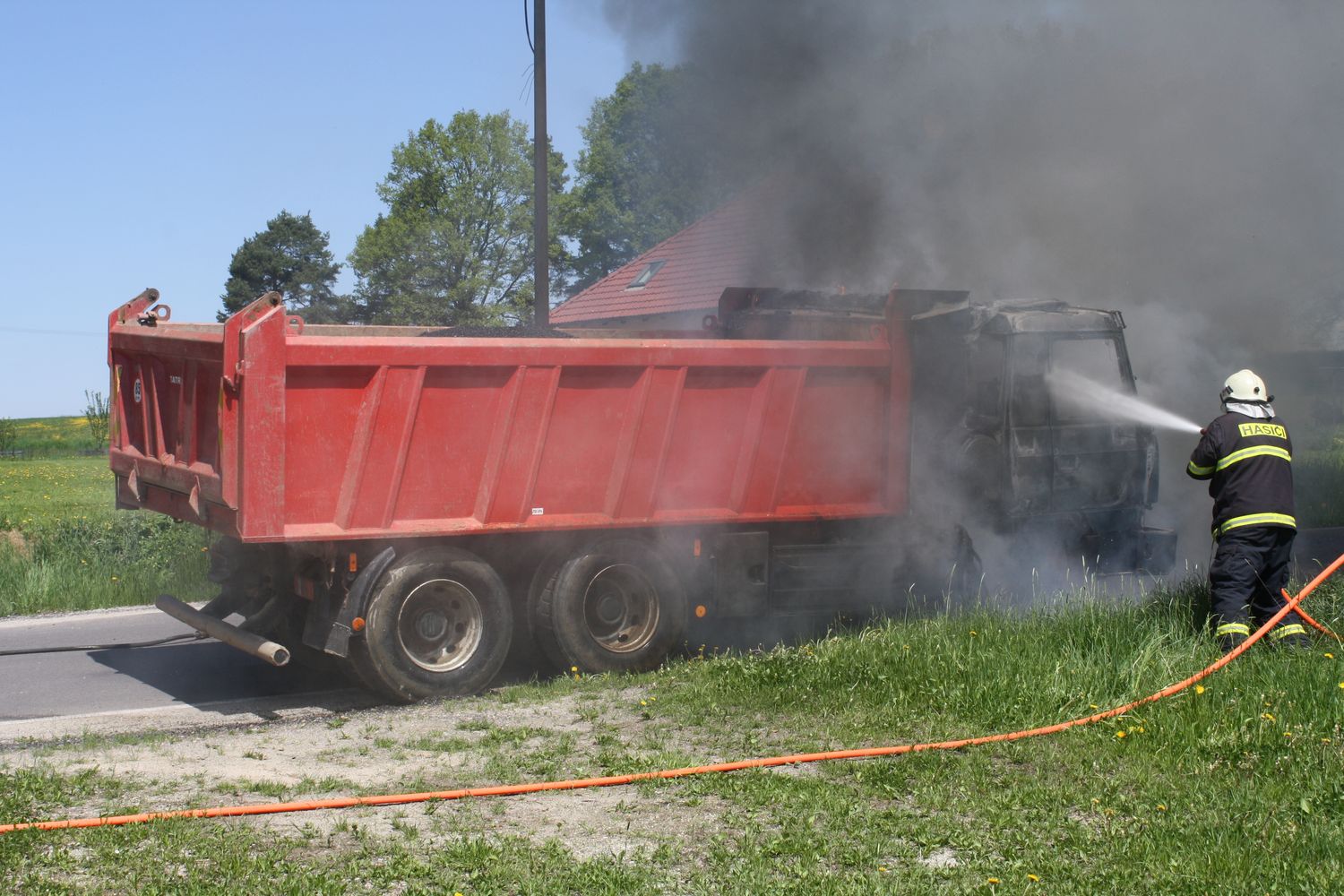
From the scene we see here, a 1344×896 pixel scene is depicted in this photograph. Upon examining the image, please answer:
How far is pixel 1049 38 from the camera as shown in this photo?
13047mm

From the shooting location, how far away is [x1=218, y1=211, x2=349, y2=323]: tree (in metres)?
57.2

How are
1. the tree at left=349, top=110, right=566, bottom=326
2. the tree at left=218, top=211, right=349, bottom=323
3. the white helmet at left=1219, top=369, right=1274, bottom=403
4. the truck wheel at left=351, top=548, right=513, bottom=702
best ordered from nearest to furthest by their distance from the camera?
the truck wheel at left=351, top=548, right=513, bottom=702, the white helmet at left=1219, top=369, right=1274, bottom=403, the tree at left=349, top=110, right=566, bottom=326, the tree at left=218, top=211, right=349, bottom=323

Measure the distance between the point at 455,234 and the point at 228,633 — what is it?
133ft

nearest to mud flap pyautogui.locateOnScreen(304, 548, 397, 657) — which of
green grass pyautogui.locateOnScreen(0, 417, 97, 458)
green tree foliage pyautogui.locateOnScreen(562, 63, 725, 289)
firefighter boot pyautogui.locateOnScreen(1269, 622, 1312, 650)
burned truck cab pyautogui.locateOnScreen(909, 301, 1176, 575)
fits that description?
burned truck cab pyautogui.locateOnScreen(909, 301, 1176, 575)

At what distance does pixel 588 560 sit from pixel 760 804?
2.87m

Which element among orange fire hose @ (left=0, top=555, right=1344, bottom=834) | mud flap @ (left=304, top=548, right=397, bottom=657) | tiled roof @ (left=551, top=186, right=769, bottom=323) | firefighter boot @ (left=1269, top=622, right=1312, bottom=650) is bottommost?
orange fire hose @ (left=0, top=555, right=1344, bottom=834)

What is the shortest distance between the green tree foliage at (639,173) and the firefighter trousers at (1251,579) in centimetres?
816

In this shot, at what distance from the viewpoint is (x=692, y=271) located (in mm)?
21797

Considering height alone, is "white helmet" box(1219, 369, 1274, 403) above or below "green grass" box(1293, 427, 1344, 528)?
above

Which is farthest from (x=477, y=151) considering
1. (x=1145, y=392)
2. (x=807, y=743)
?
(x=807, y=743)

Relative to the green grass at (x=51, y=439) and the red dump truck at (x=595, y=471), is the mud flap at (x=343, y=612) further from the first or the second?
the green grass at (x=51, y=439)

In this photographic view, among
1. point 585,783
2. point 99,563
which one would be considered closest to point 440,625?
point 585,783

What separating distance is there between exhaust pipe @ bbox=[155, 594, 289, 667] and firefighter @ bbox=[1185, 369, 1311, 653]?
16.4 feet

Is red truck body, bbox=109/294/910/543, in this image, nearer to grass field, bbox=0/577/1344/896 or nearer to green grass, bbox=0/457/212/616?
grass field, bbox=0/577/1344/896
